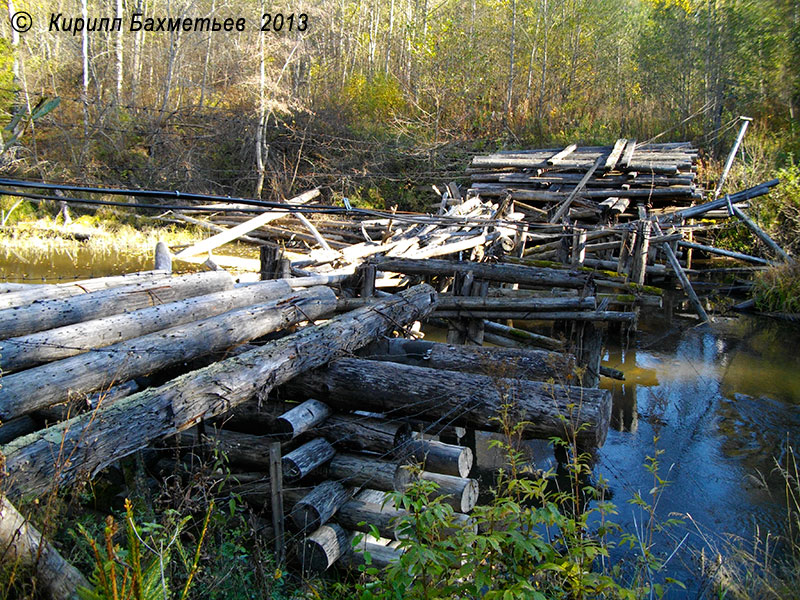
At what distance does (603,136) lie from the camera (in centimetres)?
2177

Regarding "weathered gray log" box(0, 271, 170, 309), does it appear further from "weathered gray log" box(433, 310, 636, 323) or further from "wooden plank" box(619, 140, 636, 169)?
"wooden plank" box(619, 140, 636, 169)

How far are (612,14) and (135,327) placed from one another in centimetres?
2781

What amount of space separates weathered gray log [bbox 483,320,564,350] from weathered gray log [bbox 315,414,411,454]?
422cm

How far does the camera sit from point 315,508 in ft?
15.9

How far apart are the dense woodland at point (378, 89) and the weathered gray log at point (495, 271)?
1072 centimetres

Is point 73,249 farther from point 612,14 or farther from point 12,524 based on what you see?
point 612,14

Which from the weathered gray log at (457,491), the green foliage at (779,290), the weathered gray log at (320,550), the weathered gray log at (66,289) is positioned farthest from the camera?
the green foliage at (779,290)

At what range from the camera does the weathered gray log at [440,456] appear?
5.32 m

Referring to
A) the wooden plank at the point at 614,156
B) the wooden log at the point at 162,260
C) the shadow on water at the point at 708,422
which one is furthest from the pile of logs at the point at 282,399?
the wooden plank at the point at 614,156

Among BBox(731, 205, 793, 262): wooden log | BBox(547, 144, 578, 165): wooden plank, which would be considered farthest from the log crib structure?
BBox(547, 144, 578, 165): wooden plank

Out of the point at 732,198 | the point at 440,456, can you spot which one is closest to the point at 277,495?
the point at 440,456

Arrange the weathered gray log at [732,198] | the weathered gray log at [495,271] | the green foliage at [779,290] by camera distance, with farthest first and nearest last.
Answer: the weathered gray log at [732,198] → the green foliage at [779,290] → the weathered gray log at [495,271]

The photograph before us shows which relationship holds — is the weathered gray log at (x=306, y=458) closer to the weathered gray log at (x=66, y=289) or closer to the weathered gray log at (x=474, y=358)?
the weathered gray log at (x=474, y=358)

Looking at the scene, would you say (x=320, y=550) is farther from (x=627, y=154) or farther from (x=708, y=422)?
(x=627, y=154)
